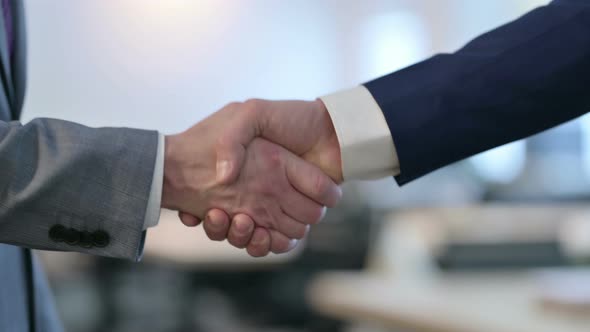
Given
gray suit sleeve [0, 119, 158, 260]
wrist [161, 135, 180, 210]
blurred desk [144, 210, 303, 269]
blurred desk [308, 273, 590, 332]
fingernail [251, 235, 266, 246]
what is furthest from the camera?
blurred desk [144, 210, 303, 269]

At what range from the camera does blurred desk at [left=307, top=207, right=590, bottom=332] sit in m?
1.95

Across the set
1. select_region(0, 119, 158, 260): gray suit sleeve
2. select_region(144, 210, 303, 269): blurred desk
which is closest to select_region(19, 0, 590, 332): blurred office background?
select_region(144, 210, 303, 269): blurred desk

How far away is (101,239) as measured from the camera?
1.04 m

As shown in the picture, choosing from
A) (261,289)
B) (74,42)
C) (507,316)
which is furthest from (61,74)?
(507,316)

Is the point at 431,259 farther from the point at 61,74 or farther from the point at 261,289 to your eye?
the point at 61,74

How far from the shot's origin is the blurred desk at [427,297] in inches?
76.7

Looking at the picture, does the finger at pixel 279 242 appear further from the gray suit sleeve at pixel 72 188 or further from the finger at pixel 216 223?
the gray suit sleeve at pixel 72 188

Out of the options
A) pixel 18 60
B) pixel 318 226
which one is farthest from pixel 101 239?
pixel 318 226

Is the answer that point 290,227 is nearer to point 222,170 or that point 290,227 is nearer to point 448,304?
point 222,170

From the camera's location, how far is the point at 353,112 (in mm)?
1242

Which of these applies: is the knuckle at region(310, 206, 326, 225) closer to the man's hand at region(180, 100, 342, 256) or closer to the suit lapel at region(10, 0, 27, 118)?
the man's hand at region(180, 100, 342, 256)

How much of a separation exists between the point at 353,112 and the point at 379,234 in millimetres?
1816

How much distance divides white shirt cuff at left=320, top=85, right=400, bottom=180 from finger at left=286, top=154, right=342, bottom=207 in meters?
0.05

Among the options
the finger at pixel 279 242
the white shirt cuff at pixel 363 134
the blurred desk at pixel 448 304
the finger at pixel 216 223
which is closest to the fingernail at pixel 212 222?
the finger at pixel 216 223
